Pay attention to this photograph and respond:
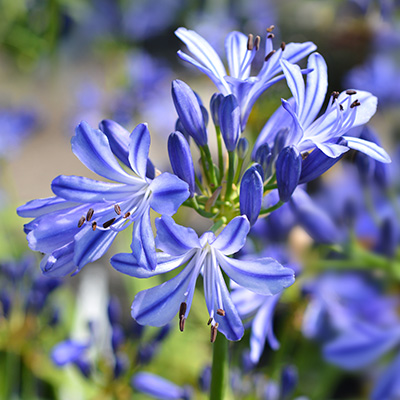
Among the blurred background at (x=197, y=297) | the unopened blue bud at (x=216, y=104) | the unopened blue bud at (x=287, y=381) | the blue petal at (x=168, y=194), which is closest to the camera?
the blue petal at (x=168, y=194)

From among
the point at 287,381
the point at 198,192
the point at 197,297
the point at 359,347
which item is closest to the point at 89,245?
the point at 198,192

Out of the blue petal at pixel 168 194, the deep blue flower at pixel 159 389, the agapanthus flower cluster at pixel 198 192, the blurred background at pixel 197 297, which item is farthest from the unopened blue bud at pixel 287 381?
the blue petal at pixel 168 194

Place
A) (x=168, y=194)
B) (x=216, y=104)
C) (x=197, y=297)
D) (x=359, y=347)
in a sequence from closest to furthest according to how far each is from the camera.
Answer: (x=168, y=194)
(x=216, y=104)
(x=359, y=347)
(x=197, y=297)

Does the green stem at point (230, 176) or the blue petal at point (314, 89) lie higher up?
the blue petal at point (314, 89)

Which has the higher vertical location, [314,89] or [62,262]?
[314,89]

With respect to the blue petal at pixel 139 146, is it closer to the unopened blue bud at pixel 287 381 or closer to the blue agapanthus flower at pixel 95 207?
the blue agapanthus flower at pixel 95 207

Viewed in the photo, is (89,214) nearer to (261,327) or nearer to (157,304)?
(157,304)

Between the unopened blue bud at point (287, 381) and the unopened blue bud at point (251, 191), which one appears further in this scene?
the unopened blue bud at point (287, 381)

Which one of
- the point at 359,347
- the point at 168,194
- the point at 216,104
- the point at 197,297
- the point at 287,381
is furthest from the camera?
the point at 197,297
